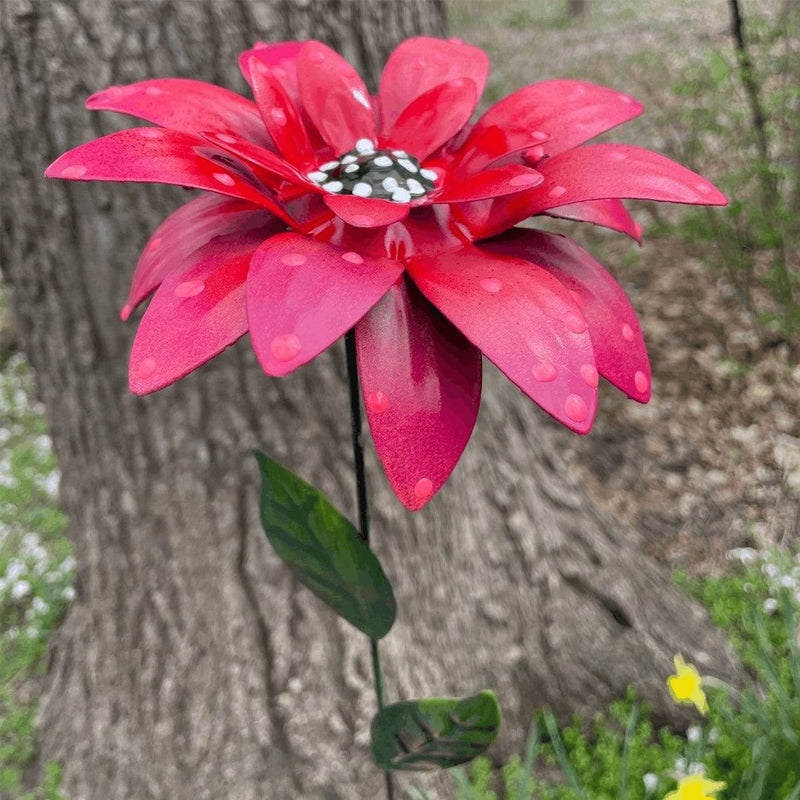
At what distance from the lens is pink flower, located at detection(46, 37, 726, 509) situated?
51 centimetres

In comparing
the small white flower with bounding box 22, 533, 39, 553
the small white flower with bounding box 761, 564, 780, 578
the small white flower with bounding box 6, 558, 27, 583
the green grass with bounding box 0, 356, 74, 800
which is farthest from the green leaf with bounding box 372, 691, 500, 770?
the small white flower with bounding box 22, 533, 39, 553

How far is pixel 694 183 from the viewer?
1.91 feet

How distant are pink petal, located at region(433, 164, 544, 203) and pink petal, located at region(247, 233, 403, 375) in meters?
0.08

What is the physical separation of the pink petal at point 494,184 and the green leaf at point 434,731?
0.54 metres

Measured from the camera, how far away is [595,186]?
0.58m

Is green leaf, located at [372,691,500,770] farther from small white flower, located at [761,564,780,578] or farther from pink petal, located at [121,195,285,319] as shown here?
small white flower, located at [761,564,780,578]

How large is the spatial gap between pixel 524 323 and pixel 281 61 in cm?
43

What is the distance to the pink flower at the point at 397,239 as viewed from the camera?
1.68 ft

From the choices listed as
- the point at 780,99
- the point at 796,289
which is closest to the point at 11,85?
the point at 780,99

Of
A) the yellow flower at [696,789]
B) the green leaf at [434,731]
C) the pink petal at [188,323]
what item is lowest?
the yellow flower at [696,789]

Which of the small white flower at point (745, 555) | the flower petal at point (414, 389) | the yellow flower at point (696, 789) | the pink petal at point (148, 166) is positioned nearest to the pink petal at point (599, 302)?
the flower petal at point (414, 389)

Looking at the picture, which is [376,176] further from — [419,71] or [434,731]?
[434,731]

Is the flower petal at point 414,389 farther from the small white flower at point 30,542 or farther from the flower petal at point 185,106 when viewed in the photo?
the small white flower at point 30,542

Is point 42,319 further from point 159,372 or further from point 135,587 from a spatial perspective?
point 159,372
